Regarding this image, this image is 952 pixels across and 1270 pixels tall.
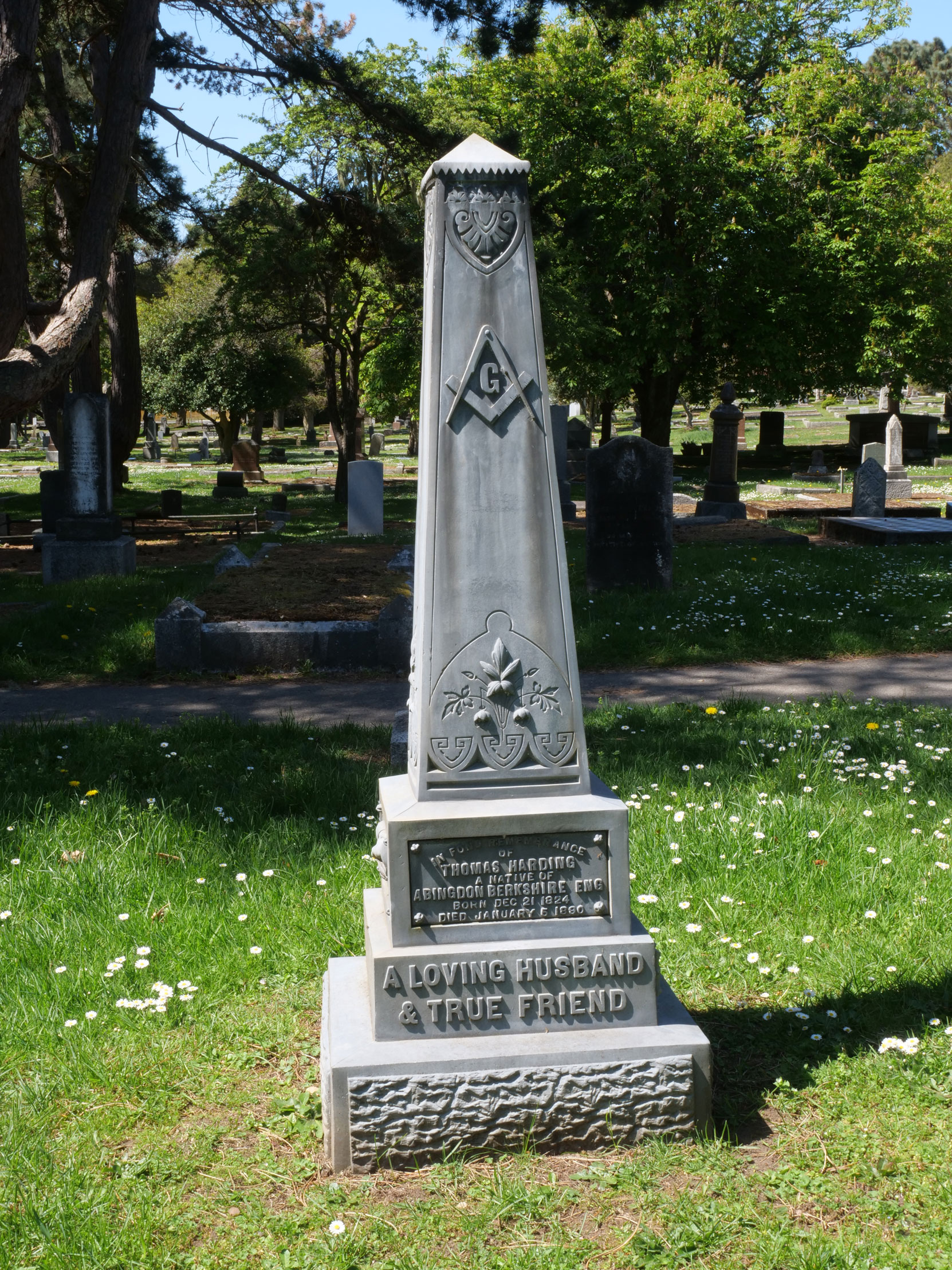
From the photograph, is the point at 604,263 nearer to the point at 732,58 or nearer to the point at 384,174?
the point at 732,58

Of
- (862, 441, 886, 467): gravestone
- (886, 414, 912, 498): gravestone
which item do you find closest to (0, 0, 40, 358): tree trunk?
(862, 441, 886, 467): gravestone

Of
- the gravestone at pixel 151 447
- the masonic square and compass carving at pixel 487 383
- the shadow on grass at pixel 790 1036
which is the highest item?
the gravestone at pixel 151 447

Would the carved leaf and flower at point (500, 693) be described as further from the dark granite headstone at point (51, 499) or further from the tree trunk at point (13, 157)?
the dark granite headstone at point (51, 499)

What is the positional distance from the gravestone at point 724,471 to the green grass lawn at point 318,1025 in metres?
15.8

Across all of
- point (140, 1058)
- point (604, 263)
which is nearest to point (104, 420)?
point (140, 1058)

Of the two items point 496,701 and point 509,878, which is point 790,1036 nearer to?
point 509,878

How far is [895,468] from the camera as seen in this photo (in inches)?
1013

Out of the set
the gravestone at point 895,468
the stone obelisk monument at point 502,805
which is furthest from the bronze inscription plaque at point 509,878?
the gravestone at point 895,468

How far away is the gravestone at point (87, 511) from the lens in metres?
14.2

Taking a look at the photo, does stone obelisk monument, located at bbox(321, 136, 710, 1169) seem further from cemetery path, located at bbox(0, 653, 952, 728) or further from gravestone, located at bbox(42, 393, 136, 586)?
gravestone, located at bbox(42, 393, 136, 586)

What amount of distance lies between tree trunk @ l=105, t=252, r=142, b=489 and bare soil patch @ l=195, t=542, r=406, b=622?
427 inches

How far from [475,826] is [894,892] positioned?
2.10 metres

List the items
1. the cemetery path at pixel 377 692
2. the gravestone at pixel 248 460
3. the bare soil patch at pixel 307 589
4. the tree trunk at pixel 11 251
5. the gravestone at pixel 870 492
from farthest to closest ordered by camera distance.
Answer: the gravestone at pixel 248 460, the gravestone at pixel 870 492, the tree trunk at pixel 11 251, the bare soil patch at pixel 307 589, the cemetery path at pixel 377 692

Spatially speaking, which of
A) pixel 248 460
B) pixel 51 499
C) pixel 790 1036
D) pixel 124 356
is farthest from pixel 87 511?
pixel 248 460
